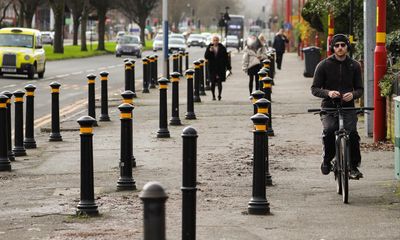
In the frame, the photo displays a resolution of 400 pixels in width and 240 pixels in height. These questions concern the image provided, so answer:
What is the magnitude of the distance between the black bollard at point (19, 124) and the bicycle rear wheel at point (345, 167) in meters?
5.78

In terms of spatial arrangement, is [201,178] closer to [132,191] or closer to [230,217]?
[132,191]

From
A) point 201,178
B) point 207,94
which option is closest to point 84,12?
point 207,94

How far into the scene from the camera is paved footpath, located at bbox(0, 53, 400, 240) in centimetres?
1023

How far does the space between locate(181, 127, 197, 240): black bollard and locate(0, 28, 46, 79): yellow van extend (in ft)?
110

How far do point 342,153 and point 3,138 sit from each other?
4796 millimetres

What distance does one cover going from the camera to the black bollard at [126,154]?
12.9 metres

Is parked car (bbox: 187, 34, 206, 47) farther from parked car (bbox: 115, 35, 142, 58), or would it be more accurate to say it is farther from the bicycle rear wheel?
the bicycle rear wheel

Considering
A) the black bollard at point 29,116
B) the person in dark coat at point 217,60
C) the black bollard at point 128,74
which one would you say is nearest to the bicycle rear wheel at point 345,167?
the black bollard at point 29,116

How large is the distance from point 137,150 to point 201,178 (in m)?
3.77

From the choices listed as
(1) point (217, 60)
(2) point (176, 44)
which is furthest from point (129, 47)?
(1) point (217, 60)

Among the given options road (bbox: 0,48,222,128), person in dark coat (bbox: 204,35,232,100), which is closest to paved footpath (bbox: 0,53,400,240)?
road (bbox: 0,48,222,128)

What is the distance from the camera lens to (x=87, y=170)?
444 inches

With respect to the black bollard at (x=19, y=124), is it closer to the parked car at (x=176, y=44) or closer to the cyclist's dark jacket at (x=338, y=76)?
the cyclist's dark jacket at (x=338, y=76)

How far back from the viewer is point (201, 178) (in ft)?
45.5
